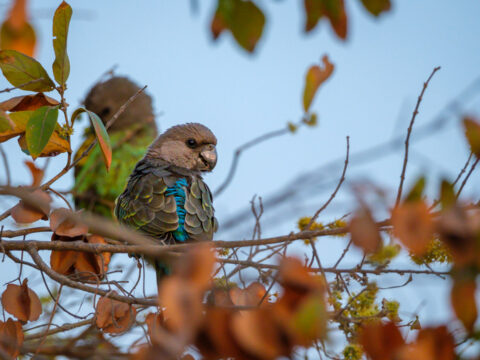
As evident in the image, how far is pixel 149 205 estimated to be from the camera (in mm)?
3793

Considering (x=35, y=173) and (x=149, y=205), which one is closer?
(x=35, y=173)

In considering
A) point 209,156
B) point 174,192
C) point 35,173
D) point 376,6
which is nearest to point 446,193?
point 376,6

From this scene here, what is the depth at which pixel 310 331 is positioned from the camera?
1.29m

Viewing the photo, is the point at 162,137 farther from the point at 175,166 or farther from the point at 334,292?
the point at 334,292

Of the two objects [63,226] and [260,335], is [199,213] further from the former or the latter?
[260,335]

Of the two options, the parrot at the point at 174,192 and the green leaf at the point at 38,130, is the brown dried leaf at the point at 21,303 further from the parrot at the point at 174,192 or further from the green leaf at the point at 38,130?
the parrot at the point at 174,192

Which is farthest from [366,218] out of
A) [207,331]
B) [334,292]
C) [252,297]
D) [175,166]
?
[175,166]

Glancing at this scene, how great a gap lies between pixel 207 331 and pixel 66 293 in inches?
115

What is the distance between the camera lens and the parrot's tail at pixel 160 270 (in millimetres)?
3457

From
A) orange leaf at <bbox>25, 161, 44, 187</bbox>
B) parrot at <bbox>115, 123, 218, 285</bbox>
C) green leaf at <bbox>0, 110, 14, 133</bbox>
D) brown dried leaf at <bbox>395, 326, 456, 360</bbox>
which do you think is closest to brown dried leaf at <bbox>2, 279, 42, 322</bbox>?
orange leaf at <bbox>25, 161, 44, 187</bbox>

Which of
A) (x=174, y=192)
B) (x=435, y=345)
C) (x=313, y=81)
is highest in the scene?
(x=174, y=192)

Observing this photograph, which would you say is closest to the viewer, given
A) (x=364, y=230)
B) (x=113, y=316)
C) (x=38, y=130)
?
(x=364, y=230)

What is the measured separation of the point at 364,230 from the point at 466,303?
12.7 inches

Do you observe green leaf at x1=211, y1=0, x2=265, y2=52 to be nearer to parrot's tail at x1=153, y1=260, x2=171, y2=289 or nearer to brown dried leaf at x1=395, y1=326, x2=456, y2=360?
brown dried leaf at x1=395, y1=326, x2=456, y2=360
